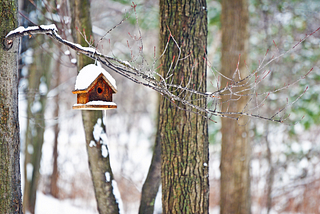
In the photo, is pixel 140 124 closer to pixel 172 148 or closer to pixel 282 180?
pixel 282 180

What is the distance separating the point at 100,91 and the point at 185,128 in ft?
3.80

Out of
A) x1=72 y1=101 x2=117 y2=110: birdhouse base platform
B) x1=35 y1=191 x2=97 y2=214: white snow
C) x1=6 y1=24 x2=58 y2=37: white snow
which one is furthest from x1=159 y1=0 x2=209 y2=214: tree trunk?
x1=35 y1=191 x2=97 y2=214: white snow

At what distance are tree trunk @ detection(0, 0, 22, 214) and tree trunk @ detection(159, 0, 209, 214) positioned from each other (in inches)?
66.9

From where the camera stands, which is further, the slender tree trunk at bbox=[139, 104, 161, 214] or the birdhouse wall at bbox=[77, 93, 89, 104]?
the slender tree trunk at bbox=[139, 104, 161, 214]

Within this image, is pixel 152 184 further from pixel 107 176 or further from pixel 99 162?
pixel 99 162

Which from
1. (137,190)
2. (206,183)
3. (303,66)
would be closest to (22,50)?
(206,183)

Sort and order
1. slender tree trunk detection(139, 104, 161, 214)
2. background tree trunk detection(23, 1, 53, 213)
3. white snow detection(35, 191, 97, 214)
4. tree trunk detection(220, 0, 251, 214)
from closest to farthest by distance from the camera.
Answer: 1. slender tree trunk detection(139, 104, 161, 214)
2. tree trunk detection(220, 0, 251, 214)
3. background tree trunk detection(23, 1, 53, 213)
4. white snow detection(35, 191, 97, 214)

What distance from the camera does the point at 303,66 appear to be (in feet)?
26.0

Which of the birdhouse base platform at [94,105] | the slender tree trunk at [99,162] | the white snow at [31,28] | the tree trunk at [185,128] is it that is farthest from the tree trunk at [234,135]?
the white snow at [31,28]

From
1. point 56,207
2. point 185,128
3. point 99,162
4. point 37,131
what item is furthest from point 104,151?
point 56,207

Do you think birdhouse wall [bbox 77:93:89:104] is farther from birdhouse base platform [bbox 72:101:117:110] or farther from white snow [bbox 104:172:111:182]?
white snow [bbox 104:172:111:182]

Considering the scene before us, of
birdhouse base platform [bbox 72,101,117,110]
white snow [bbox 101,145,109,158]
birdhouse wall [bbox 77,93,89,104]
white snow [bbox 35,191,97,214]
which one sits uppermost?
birdhouse wall [bbox 77,93,89,104]

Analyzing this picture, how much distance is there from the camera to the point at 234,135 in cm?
614

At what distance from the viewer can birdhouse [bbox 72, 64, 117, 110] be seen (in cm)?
280
